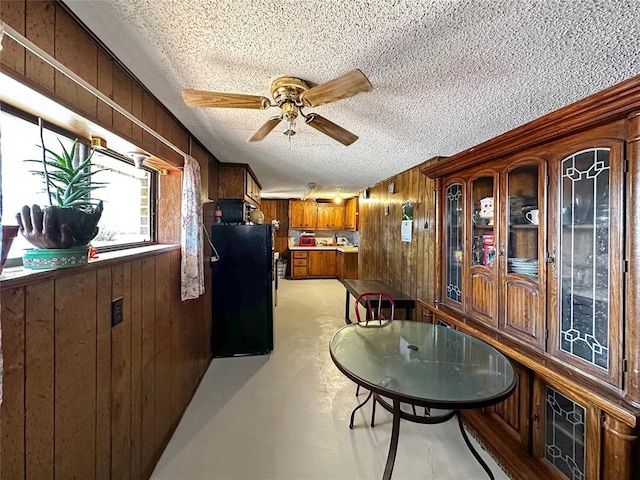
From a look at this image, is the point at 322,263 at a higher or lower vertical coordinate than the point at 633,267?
lower

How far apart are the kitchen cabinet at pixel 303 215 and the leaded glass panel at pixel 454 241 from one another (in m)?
5.03

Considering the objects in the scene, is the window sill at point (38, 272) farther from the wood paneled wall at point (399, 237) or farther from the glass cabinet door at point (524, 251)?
the wood paneled wall at point (399, 237)

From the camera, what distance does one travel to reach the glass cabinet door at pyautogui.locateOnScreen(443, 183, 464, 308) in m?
2.34

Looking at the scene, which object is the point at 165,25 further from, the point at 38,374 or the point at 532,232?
the point at 532,232

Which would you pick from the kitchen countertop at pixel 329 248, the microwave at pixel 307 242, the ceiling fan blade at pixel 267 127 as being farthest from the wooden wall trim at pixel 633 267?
the microwave at pixel 307 242

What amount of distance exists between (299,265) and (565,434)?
5.99 m

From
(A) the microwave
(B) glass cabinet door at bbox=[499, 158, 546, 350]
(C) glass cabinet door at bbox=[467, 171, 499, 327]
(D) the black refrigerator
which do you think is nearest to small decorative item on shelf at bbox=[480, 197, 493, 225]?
(C) glass cabinet door at bbox=[467, 171, 499, 327]

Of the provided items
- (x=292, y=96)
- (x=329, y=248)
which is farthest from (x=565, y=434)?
(x=329, y=248)

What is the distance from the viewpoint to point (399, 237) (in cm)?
369

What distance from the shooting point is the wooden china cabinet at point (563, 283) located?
1.19 m

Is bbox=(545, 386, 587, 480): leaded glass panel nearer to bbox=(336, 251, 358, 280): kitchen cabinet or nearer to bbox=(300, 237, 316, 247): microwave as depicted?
bbox=(336, 251, 358, 280): kitchen cabinet

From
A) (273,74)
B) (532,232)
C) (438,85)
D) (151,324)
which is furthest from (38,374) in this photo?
(532,232)

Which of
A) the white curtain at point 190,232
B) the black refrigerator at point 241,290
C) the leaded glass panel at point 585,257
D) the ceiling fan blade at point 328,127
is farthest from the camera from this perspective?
the black refrigerator at point 241,290

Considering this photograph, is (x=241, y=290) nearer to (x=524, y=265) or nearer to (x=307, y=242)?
(x=524, y=265)
